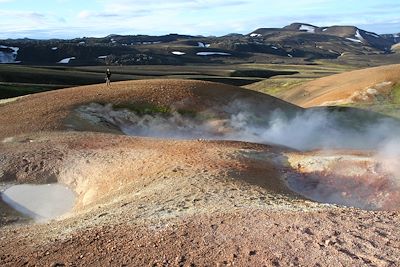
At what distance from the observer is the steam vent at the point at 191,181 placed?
15.1 meters

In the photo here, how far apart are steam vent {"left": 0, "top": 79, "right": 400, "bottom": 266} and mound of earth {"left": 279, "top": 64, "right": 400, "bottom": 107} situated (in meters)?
10.4

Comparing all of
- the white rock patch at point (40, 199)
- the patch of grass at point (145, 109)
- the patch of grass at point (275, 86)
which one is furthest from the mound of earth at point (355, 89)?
the white rock patch at point (40, 199)

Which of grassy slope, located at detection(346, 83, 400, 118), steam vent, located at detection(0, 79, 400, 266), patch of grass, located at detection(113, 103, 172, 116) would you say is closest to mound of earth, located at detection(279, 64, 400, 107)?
grassy slope, located at detection(346, 83, 400, 118)

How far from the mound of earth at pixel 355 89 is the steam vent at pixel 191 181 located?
34.0ft

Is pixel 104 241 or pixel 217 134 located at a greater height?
pixel 104 241

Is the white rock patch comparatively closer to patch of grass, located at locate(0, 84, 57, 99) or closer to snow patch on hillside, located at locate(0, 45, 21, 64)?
patch of grass, located at locate(0, 84, 57, 99)

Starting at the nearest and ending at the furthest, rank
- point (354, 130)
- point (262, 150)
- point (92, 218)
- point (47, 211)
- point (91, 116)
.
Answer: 1. point (92, 218)
2. point (47, 211)
3. point (262, 150)
4. point (91, 116)
5. point (354, 130)

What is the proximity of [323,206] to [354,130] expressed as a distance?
84.4 ft

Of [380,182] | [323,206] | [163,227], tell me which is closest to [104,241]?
[163,227]

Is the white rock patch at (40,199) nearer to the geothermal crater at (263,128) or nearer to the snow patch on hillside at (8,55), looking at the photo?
the geothermal crater at (263,128)

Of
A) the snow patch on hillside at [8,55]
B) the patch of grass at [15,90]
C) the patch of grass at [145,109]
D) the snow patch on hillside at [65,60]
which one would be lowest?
the snow patch on hillside at [65,60]

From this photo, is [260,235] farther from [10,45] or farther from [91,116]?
[10,45]

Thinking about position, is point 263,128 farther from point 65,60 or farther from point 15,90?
point 65,60

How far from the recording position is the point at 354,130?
42812 millimetres
